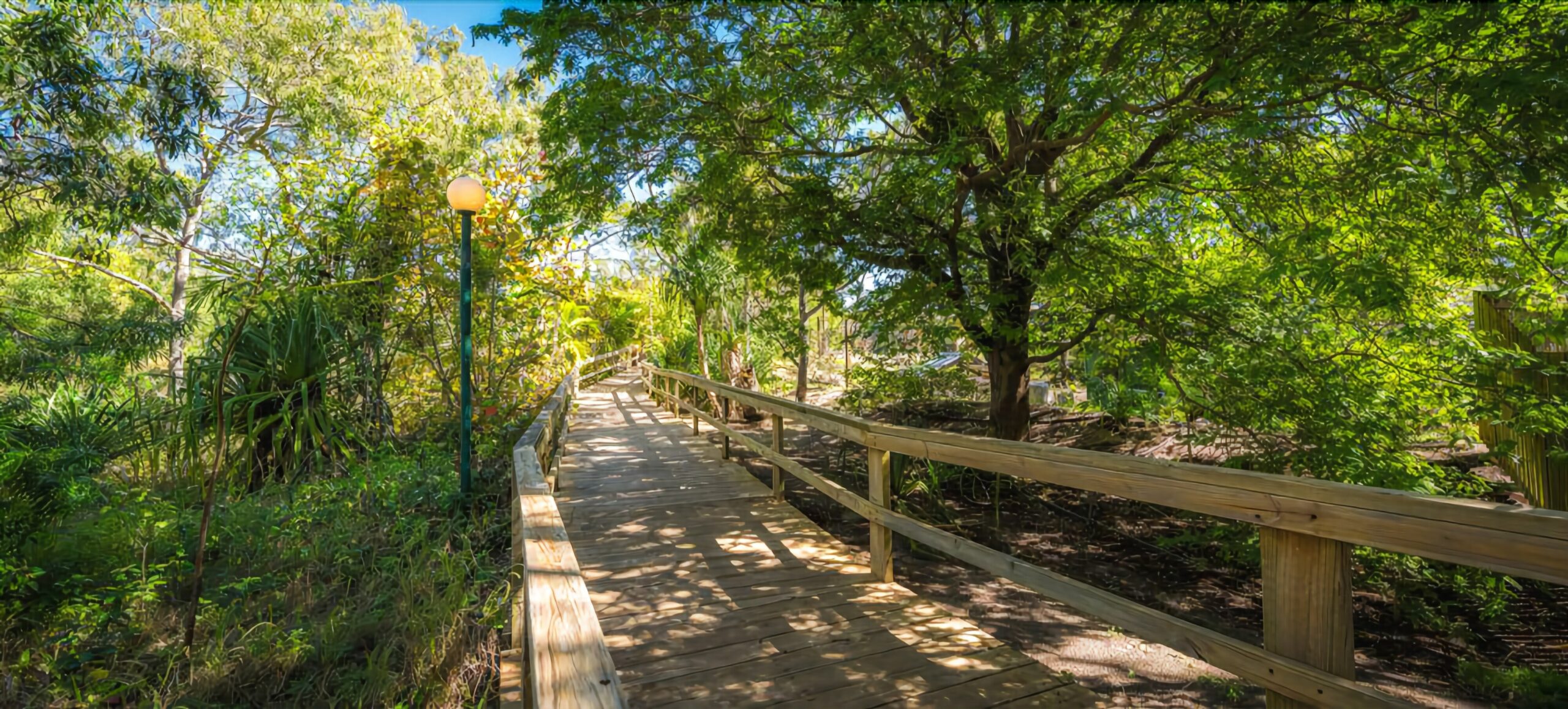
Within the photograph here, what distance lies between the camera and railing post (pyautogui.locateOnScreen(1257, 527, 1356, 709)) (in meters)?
1.71

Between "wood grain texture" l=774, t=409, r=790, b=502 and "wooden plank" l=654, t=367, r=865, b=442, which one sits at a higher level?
"wooden plank" l=654, t=367, r=865, b=442

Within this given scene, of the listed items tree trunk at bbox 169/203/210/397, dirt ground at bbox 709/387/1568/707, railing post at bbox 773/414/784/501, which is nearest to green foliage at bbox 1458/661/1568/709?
dirt ground at bbox 709/387/1568/707

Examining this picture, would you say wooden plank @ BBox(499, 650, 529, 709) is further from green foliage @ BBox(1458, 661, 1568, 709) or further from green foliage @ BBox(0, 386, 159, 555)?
green foliage @ BBox(1458, 661, 1568, 709)

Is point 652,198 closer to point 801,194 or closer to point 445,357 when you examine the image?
point 801,194

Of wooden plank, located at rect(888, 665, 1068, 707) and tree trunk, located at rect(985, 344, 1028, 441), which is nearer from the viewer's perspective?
wooden plank, located at rect(888, 665, 1068, 707)

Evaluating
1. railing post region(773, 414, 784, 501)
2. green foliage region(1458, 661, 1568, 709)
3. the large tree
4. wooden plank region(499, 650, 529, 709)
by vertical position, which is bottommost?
green foliage region(1458, 661, 1568, 709)

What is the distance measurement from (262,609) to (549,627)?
13.2 feet

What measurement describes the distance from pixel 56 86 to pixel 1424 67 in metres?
10.3

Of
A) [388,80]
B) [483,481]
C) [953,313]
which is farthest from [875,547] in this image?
[388,80]

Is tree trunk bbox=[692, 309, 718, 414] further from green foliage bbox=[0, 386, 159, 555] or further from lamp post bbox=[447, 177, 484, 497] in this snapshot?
green foliage bbox=[0, 386, 159, 555]

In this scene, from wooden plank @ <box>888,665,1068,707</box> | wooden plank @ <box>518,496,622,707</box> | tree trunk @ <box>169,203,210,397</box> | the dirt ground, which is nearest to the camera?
wooden plank @ <box>518,496,622,707</box>

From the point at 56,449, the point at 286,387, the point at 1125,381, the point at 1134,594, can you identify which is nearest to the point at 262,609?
the point at 56,449

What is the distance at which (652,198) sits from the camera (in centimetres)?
592

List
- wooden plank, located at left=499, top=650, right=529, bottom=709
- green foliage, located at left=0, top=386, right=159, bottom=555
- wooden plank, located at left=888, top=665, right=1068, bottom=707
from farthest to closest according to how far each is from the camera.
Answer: green foliage, located at left=0, top=386, right=159, bottom=555 → wooden plank, located at left=499, top=650, right=529, bottom=709 → wooden plank, located at left=888, top=665, right=1068, bottom=707
